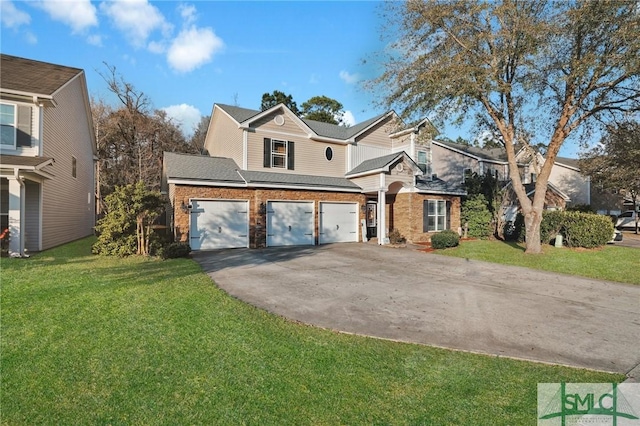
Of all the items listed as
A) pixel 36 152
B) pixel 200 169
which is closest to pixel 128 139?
pixel 200 169

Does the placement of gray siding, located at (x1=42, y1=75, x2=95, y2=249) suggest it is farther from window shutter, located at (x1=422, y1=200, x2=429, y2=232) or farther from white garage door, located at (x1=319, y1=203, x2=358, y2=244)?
window shutter, located at (x1=422, y1=200, x2=429, y2=232)

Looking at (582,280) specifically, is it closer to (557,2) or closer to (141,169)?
(557,2)

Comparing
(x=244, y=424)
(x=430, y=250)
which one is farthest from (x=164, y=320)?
(x=430, y=250)

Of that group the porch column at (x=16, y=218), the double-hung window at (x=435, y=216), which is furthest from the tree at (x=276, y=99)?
the porch column at (x=16, y=218)

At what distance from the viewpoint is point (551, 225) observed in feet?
48.8

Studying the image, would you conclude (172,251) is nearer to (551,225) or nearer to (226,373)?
(226,373)

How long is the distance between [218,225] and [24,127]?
757 centimetres

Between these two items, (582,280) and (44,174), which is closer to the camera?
(582,280)

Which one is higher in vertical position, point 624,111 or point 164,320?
point 624,111

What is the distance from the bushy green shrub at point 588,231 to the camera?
1387cm

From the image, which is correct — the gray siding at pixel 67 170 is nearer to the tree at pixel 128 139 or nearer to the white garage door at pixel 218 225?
the white garage door at pixel 218 225

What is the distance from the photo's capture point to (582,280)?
9.28 metres

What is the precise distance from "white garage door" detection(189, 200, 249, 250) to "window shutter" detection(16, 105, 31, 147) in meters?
5.97

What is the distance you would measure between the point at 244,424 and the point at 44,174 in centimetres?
1329
